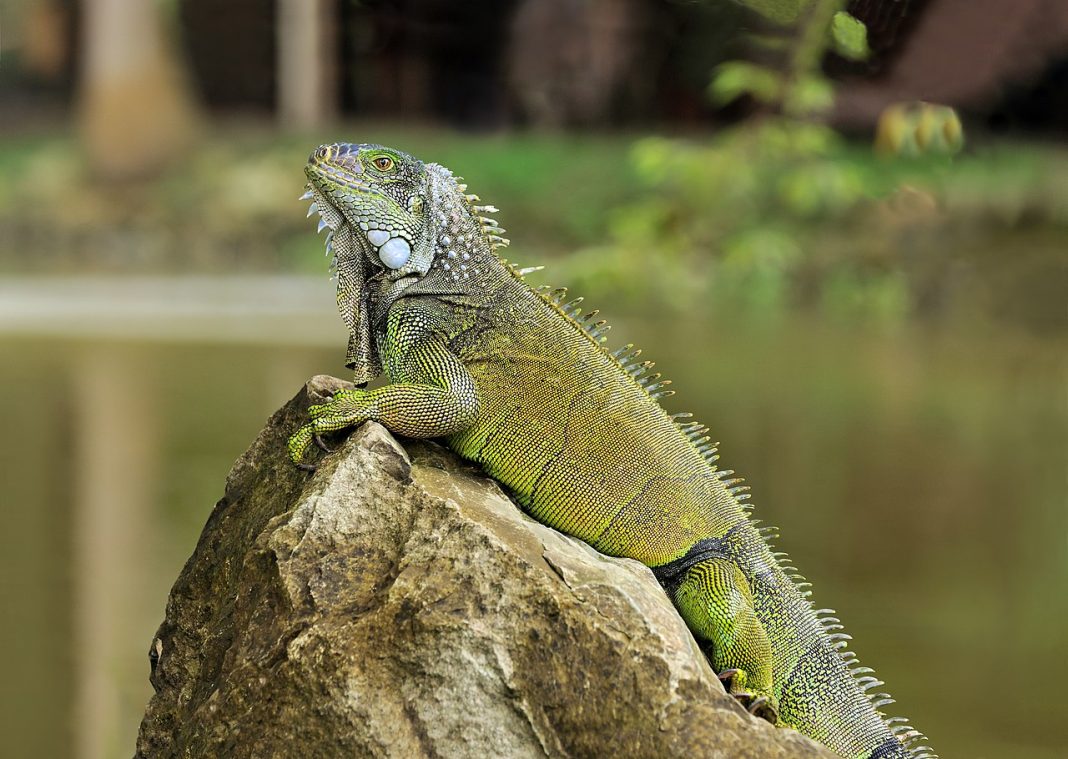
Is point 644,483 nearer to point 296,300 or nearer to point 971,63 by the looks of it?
point 971,63

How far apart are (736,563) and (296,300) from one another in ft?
53.7

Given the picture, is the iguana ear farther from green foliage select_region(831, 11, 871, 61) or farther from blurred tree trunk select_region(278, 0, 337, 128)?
blurred tree trunk select_region(278, 0, 337, 128)

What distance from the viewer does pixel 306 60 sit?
2531 cm

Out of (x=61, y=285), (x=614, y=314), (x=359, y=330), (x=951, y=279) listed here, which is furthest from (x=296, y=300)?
(x=359, y=330)

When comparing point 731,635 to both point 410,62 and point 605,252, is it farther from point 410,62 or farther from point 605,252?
point 410,62

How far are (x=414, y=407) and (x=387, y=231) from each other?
2.01 feet

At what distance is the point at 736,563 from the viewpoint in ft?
14.7

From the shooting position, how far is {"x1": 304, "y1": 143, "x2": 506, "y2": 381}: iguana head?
431 cm

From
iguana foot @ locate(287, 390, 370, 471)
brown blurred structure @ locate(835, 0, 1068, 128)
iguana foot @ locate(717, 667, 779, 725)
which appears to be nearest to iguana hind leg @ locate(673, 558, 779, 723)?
iguana foot @ locate(717, 667, 779, 725)

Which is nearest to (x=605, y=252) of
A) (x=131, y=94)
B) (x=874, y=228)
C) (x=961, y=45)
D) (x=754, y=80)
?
(x=754, y=80)

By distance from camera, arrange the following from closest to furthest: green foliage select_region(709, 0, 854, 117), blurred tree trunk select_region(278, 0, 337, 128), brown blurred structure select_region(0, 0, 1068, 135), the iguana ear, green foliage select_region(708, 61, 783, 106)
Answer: the iguana ear → green foliage select_region(709, 0, 854, 117) → green foliage select_region(708, 61, 783, 106) → brown blurred structure select_region(0, 0, 1068, 135) → blurred tree trunk select_region(278, 0, 337, 128)

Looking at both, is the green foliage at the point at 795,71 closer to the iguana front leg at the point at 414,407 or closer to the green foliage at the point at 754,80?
the green foliage at the point at 754,80

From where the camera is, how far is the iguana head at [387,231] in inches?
170

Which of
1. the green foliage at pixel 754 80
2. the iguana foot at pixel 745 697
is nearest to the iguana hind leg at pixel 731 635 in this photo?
the iguana foot at pixel 745 697
